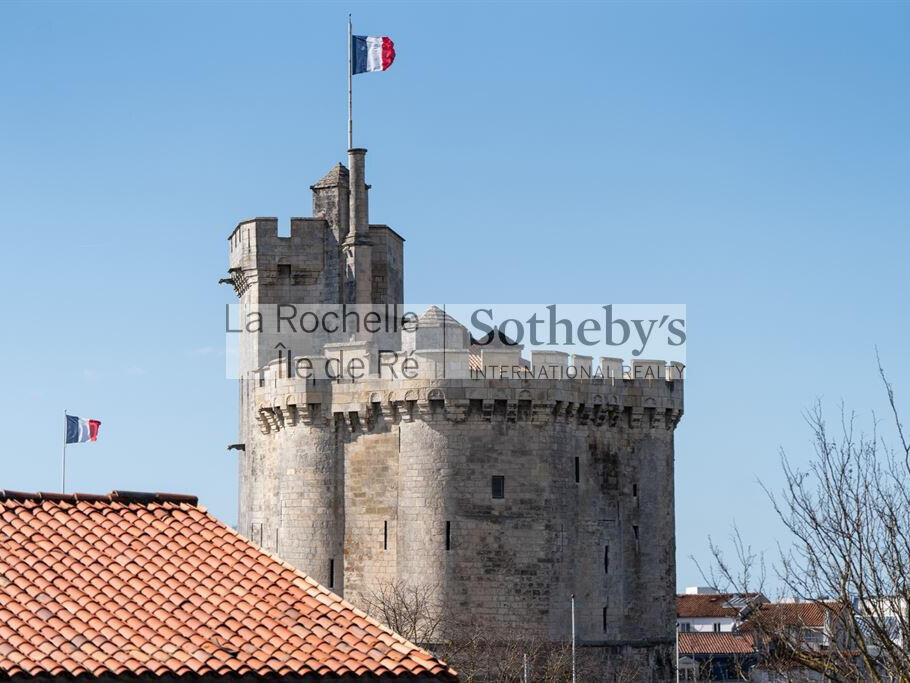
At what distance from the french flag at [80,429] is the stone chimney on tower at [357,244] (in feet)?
34.7

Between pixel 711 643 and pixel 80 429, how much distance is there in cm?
5079

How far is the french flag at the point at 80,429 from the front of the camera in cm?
6347

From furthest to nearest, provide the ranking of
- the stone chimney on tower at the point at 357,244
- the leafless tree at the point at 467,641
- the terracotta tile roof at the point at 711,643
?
the terracotta tile roof at the point at 711,643, the stone chimney on tower at the point at 357,244, the leafless tree at the point at 467,641

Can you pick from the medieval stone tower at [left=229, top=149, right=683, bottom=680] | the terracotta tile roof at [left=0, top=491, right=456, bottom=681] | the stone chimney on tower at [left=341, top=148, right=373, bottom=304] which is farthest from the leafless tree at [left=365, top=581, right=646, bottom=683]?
the terracotta tile roof at [left=0, top=491, right=456, bottom=681]

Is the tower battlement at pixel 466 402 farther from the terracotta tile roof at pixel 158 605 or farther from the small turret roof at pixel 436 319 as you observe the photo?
the terracotta tile roof at pixel 158 605

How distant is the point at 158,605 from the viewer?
26.5 m

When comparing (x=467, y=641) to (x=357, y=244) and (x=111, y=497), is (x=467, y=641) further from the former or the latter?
(x=111, y=497)

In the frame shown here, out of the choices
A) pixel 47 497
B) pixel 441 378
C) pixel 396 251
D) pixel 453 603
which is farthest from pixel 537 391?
pixel 47 497

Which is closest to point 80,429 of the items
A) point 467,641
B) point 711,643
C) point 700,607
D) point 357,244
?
point 357,244

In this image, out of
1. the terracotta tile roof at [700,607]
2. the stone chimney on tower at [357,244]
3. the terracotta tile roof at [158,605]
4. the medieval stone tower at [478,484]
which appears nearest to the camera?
the terracotta tile roof at [158,605]

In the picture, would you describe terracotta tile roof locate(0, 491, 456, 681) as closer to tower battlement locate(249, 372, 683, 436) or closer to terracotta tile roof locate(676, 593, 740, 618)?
tower battlement locate(249, 372, 683, 436)

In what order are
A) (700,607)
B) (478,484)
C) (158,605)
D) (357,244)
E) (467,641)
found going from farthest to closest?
(700,607), (357,244), (478,484), (467,641), (158,605)

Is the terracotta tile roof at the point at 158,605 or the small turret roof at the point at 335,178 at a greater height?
the small turret roof at the point at 335,178

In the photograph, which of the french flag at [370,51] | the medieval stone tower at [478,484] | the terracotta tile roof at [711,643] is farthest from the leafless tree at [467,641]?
the terracotta tile roof at [711,643]
